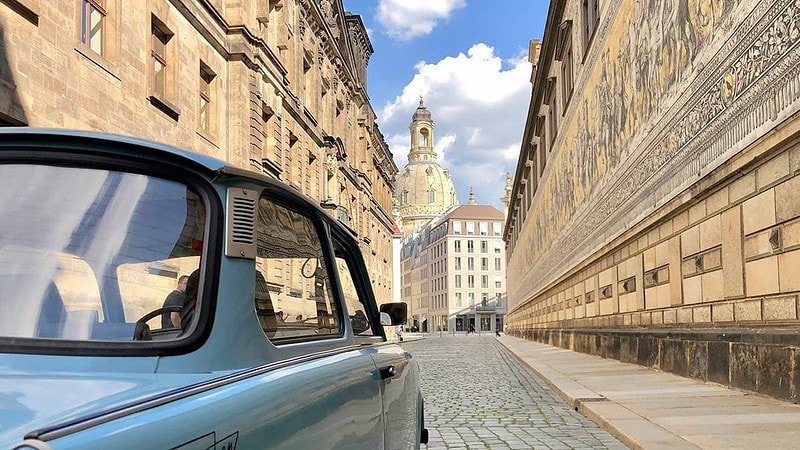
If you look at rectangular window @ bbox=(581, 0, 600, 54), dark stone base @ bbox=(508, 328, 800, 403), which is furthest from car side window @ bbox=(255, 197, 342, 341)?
rectangular window @ bbox=(581, 0, 600, 54)

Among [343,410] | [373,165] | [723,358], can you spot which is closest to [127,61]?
[723,358]

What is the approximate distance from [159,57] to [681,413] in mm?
16706

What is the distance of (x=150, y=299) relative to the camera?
1.83 m

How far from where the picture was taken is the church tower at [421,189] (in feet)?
534

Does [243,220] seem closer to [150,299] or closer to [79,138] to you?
[150,299]

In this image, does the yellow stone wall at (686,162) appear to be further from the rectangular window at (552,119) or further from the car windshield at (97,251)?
the rectangular window at (552,119)

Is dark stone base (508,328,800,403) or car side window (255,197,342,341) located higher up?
car side window (255,197,342,341)

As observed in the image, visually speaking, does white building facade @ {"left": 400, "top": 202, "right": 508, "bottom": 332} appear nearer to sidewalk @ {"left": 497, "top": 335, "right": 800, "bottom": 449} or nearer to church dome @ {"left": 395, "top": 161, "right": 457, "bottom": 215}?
church dome @ {"left": 395, "top": 161, "right": 457, "bottom": 215}

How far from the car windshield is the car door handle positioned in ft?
4.03

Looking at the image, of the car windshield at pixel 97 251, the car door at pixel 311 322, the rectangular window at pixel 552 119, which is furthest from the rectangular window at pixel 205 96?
the car windshield at pixel 97 251

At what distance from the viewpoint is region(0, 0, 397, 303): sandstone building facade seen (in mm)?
13375

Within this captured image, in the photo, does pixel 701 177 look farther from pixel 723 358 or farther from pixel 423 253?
pixel 423 253

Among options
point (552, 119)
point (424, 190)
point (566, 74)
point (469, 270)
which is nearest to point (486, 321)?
point (469, 270)

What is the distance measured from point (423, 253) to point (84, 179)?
13401 centimetres
